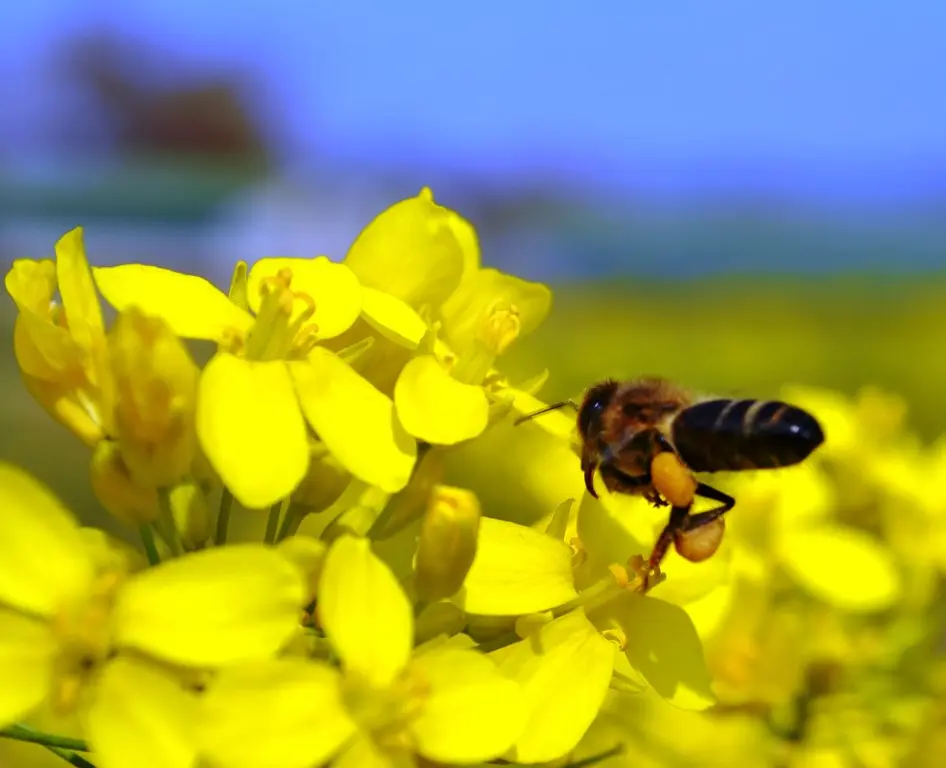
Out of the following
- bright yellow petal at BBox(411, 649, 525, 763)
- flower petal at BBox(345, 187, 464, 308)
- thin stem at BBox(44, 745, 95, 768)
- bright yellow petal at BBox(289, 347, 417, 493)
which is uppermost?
flower petal at BBox(345, 187, 464, 308)

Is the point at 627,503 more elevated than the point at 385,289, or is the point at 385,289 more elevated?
the point at 385,289

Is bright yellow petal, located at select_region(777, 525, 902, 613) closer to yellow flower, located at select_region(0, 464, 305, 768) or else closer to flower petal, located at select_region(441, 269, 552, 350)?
flower petal, located at select_region(441, 269, 552, 350)

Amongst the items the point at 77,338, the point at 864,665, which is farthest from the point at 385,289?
the point at 864,665

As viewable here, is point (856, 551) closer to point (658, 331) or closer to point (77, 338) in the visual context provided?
point (77, 338)

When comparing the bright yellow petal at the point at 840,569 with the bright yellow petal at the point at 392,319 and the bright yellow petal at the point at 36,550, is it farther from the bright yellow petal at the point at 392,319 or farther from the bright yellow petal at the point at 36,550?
the bright yellow petal at the point at 36,550

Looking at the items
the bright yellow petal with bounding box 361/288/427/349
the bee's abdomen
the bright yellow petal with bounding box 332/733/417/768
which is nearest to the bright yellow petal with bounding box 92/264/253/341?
the bright yellow petal with bounding box 361/288/427/349

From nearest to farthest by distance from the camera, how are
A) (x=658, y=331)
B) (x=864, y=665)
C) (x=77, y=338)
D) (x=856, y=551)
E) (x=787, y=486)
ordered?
(x=77, y=338) → (x=864, y=665) → (x=856, y=551) → (x=787, y=486) → (x=658, y=331)
